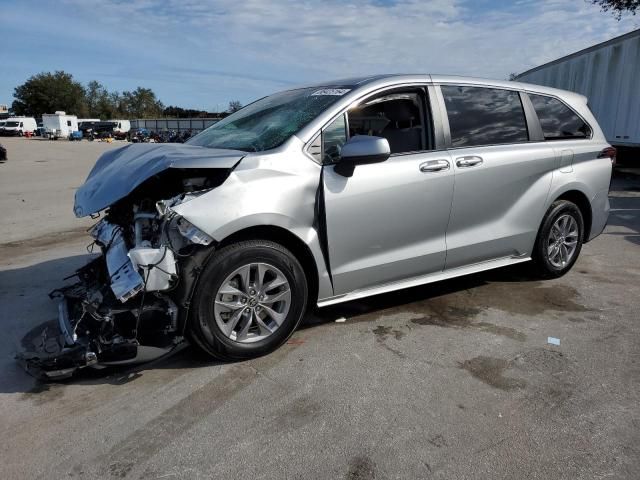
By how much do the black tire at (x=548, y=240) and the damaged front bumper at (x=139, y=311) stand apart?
128 inches

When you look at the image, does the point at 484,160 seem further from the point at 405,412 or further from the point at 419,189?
the point at 405,412

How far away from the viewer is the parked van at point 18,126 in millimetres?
66188

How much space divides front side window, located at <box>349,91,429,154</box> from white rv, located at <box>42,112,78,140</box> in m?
66.8

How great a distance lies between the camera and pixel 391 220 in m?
3.72

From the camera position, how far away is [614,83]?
14.0m

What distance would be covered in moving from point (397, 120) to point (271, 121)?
0.99 metres

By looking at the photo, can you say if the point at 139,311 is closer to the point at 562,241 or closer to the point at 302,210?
the point at 302,210

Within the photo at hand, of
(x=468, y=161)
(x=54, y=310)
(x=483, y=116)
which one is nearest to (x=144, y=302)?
(x=54, y=310)

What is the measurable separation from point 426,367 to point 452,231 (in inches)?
48.6

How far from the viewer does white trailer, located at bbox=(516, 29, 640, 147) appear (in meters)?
13.2

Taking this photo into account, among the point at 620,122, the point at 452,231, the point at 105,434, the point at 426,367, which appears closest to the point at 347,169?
the point at 452,231

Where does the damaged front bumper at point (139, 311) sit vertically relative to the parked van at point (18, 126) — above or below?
below

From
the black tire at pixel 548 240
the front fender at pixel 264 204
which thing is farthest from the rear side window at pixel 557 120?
the front fender at pixel 264 204

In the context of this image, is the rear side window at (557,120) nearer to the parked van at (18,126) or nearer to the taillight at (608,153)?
the taillight at (608,153)
